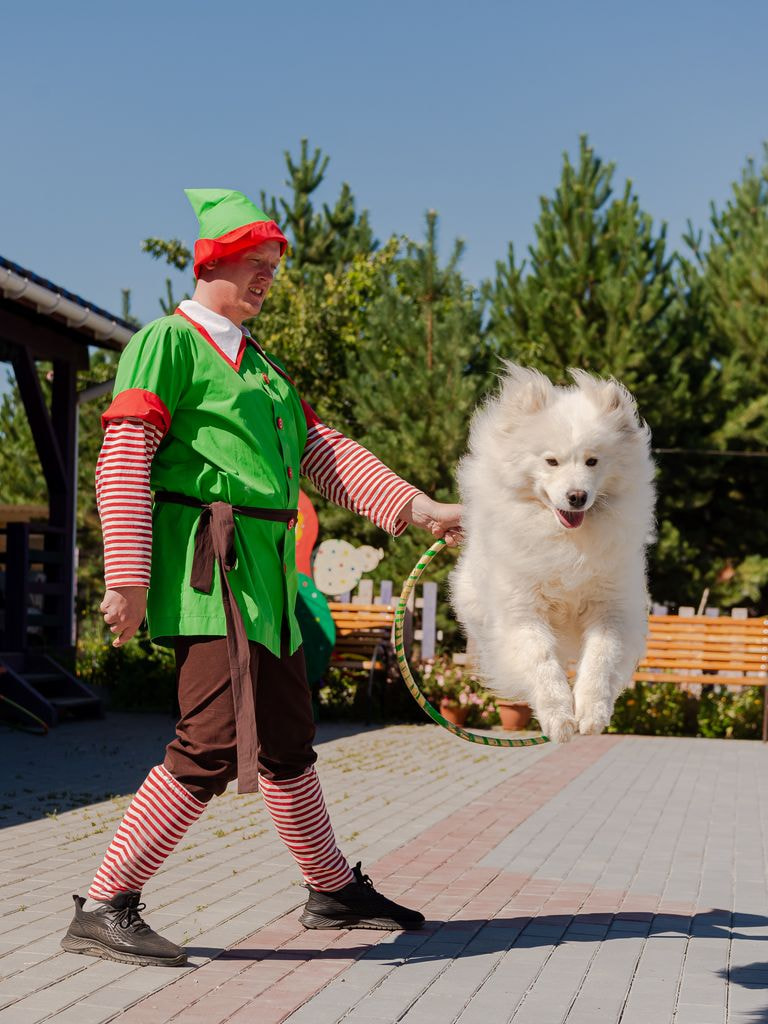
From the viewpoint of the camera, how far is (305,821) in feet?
14.7

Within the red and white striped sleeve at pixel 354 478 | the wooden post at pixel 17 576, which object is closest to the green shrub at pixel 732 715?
the wooden post at pixel 17 576

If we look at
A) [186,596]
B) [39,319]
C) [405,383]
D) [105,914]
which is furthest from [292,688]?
[405,383]

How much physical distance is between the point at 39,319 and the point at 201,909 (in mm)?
8688

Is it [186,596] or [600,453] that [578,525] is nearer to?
[600,453]

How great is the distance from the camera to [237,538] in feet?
13.5

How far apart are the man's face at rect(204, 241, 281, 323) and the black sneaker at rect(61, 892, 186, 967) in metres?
2.03

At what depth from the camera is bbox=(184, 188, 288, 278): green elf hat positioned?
417cm

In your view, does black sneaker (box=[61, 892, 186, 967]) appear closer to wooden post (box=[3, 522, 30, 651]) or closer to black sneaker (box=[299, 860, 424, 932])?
black sneaker (box=[299, 860, 424, 932])

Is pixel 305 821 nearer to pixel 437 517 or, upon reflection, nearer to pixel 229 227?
pixel 437 517

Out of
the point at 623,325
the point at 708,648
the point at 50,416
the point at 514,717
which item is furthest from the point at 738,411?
the point at 50,416

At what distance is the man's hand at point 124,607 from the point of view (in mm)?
3852

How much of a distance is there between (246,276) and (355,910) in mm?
2418

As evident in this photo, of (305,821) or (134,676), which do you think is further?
(134,676)

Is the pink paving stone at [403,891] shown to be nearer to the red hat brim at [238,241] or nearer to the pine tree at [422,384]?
the red hat brim at [238,241]
